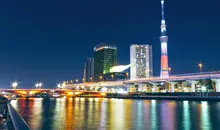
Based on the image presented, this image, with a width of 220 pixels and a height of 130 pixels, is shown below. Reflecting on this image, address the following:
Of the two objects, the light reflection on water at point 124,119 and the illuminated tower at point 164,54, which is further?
the illuminated tower at point 164,54

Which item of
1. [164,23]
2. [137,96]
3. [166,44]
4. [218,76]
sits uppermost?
[164,23]

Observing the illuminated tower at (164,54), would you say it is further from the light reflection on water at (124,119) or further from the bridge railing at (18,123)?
the bridge railing at (18,123)

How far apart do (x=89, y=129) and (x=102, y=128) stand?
4.50 ft

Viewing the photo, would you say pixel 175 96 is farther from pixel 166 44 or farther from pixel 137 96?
pixel 166 44

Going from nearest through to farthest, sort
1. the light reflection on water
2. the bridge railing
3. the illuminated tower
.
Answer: the bridge railing, the light reflection on water, the illuminated tower

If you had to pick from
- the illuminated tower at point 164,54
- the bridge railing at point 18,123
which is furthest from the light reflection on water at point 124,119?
the illuminated tower at point 164,54

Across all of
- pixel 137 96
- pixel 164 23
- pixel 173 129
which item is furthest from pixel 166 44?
pixel 173 129

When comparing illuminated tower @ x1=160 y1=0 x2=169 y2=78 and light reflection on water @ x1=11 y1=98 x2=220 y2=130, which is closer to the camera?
light reflection on water @ x1=11 y1=98 x2=220 y2=130

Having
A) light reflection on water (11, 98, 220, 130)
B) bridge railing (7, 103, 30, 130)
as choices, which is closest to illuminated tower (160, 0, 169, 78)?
light reflection on water (11, 98, 220, 130)

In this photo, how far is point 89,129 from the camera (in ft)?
81.1

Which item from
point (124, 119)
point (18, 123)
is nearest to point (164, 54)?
point (124, 119)

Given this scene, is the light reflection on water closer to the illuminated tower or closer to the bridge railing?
the bridge railing

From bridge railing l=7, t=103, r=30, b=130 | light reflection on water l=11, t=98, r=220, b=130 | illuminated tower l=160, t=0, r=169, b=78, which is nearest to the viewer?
bridge railing l=7, t=103, r=30, b=130

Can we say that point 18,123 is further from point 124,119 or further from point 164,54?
point 164,54
